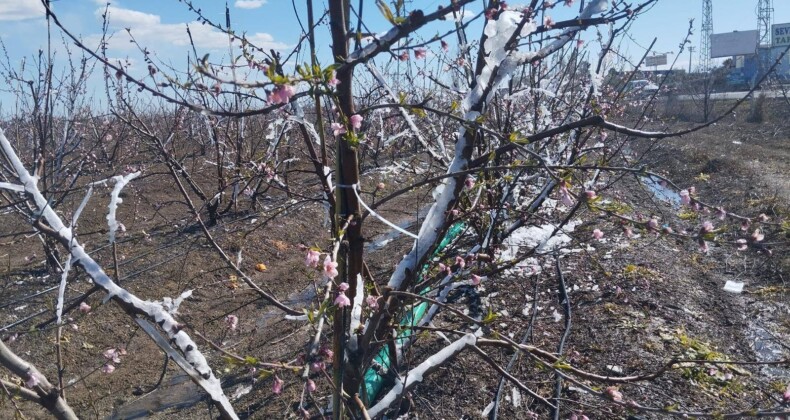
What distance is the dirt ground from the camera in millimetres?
3283

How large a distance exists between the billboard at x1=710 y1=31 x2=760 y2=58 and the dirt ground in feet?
134

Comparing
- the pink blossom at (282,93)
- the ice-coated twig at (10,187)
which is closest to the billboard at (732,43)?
the pink blossom at (282,93)

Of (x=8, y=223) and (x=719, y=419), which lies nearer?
(x=719, y=419)

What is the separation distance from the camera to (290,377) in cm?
379

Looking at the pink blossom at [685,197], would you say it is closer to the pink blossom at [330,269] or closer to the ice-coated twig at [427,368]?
the ice-coated twig at [427,368]

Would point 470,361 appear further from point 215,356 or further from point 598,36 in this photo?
point 598,36

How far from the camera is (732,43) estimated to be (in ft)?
138

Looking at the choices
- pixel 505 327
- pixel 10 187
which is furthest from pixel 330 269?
pixel 505 327

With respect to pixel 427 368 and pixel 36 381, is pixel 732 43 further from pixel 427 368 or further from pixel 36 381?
pixel 36 381

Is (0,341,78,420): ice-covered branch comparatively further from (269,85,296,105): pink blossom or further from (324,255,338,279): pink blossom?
(269,85,296,105): pink blossom

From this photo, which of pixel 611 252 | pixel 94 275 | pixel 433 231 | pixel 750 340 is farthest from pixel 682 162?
pixel 94 275

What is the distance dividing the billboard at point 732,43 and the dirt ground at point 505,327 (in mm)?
40882

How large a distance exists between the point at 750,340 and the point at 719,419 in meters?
2.95

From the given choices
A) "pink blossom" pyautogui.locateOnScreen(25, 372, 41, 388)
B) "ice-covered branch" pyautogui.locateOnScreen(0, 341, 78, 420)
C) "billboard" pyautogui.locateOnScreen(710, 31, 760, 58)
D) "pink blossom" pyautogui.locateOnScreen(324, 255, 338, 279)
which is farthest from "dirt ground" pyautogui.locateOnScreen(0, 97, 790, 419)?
"billboard" pyautogui.locateOnScreen(710, 31, 760, 58)
